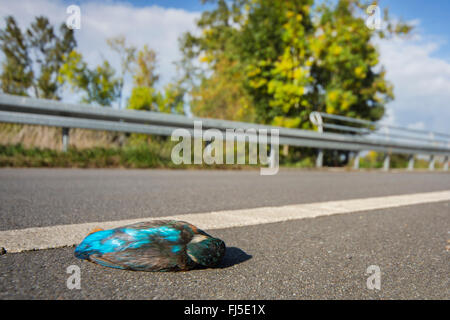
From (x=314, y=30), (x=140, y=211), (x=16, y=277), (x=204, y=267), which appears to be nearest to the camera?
(x=16, y=277)

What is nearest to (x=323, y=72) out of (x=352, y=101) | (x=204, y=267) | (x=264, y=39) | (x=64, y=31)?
(x=352, y=101)

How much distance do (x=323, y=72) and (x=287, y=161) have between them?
18.3 ft

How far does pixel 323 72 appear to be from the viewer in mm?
13500

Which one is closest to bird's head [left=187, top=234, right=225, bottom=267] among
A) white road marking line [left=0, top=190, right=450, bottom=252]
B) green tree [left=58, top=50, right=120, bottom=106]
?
white road marking line [left=0, top=190, right=450, bottom=252]

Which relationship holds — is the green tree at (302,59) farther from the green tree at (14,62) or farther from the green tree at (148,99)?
the green tree at (14,62)

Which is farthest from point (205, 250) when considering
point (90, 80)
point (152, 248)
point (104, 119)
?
point (90, 80)

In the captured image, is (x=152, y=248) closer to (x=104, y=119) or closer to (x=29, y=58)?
(x=104, y=119)

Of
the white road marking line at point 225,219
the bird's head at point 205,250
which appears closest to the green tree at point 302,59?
the white road marking line at point 225,219

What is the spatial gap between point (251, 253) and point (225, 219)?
0.75m

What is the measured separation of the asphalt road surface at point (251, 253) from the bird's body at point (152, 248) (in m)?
0.04

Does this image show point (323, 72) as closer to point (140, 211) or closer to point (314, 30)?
point (314, 30)

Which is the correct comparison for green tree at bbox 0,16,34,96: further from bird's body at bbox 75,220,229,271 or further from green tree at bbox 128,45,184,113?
bird's body at bbox 75,220,229,271

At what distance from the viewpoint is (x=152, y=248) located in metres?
A: 1.49

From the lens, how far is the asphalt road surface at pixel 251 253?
134 cm
